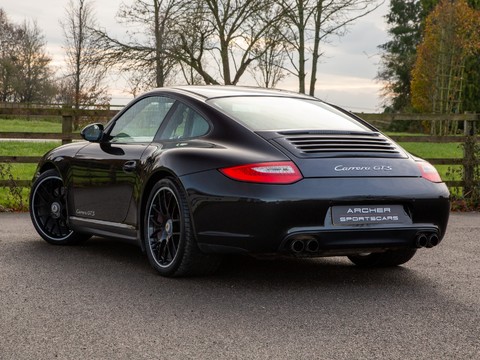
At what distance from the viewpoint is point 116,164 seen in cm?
667

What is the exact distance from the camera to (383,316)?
485 cm

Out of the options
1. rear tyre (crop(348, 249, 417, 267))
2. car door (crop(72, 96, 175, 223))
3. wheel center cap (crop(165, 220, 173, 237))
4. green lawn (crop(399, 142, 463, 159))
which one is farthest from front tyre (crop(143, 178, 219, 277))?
green lawn (crop(399, 142, 463, 159))

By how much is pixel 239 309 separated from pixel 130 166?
1.87m

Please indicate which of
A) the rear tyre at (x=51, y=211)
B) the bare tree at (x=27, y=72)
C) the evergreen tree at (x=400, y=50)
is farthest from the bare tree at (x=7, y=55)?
the rear tyre at (x=51, y=211)

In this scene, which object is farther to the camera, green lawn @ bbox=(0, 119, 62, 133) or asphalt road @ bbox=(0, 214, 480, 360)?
green lawn @ bbox=(0, 119, 62, 133)

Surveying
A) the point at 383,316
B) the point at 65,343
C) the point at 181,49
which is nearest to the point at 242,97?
the point at 383,316

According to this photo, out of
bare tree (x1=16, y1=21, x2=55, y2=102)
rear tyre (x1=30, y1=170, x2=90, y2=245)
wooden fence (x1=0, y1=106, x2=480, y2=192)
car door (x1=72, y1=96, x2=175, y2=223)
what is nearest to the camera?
car door (x1=72, y1=96, x2=175, y2=223)

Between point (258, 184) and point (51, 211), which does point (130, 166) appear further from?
point (51, 211)

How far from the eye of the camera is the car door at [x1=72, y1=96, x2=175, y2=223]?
651 cm

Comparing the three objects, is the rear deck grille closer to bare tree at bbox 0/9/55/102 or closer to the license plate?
the license plate

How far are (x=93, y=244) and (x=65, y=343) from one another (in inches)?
148

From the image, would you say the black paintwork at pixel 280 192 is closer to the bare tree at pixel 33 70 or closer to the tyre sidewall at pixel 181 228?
the tyre sidewall at pixel 181 228

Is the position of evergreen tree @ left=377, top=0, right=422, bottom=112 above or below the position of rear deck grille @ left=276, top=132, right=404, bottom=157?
above

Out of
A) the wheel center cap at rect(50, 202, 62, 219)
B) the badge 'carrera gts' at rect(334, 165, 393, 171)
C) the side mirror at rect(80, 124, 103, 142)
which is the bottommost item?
the wheel center cap at rect(50, 202, 62, 219)
